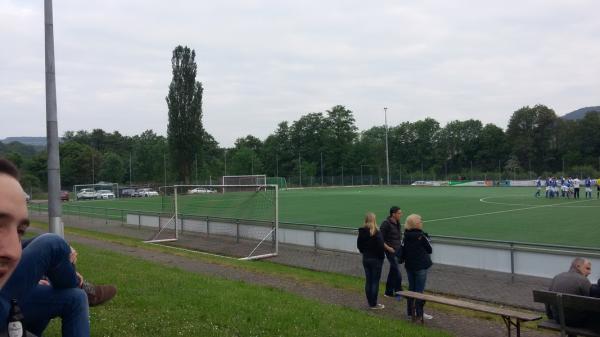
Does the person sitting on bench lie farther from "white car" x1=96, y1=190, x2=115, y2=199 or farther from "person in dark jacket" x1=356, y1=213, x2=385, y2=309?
"white car" x1=96, y1=190, x2=115, y2=199

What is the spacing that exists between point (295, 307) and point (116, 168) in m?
100

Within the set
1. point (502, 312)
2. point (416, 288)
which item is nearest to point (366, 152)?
point (416, 288)

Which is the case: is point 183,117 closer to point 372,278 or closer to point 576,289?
point 372,278

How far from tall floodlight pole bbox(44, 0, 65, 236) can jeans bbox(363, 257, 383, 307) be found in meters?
5.81

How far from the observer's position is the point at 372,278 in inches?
422

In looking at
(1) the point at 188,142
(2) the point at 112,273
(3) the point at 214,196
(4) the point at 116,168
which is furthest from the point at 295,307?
(4) the point at 116,168

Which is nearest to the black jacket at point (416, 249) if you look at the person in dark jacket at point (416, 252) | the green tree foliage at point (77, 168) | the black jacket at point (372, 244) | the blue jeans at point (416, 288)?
the person in dark jacket at point (416, 252)

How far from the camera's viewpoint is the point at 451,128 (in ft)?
415

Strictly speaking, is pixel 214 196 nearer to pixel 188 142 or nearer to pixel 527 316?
pixel 527 316

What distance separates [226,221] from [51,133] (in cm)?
1325

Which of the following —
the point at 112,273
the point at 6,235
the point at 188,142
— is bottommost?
the point at 112,273

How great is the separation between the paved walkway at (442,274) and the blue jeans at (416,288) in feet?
8.23

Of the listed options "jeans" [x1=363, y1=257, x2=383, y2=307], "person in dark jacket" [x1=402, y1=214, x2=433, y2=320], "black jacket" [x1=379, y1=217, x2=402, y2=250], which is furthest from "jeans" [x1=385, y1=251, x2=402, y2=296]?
"person in dark jacket" [x1=402, y1=214, x2=433, y2=320]

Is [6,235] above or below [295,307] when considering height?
above
